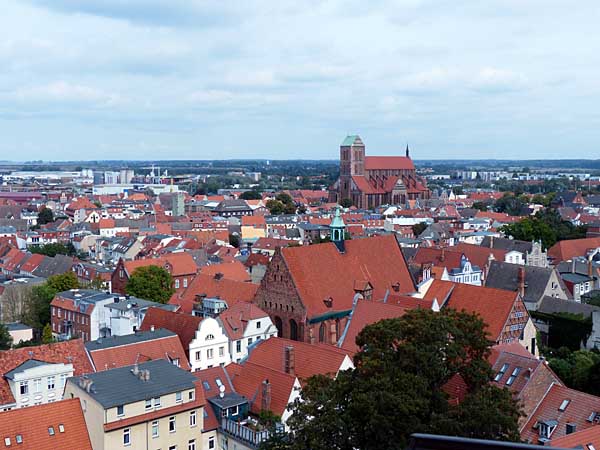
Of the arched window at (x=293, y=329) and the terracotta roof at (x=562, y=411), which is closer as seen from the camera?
the terracotta roof at (x=562, y=411)

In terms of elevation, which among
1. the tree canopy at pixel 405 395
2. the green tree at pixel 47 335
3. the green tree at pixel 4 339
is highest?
the tree canopy at pixel 405 395

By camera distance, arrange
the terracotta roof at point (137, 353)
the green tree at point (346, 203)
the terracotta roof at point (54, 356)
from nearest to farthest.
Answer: the terracotta roof at point (54, 356), the terracotta roof at point (137, 353), the green tree at point (346, 203)

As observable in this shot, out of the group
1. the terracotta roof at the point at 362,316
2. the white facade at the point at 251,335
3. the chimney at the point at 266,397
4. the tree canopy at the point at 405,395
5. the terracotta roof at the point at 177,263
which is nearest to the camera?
the tree canopy at the point at 405,395

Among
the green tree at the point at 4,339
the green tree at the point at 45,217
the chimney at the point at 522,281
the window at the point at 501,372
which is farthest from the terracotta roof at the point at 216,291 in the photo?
the green tree at the point at 45,217

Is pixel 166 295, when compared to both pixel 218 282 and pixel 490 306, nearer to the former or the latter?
pixel 218 282

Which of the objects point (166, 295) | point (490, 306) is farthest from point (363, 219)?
point (490, 306)

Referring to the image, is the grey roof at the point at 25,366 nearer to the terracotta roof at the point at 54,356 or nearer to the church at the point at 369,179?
the terracotta roof at the point at 54,356

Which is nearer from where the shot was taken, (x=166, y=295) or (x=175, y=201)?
(x=166, y=295)

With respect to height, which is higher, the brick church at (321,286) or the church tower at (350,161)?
the church tower at (350,161)
